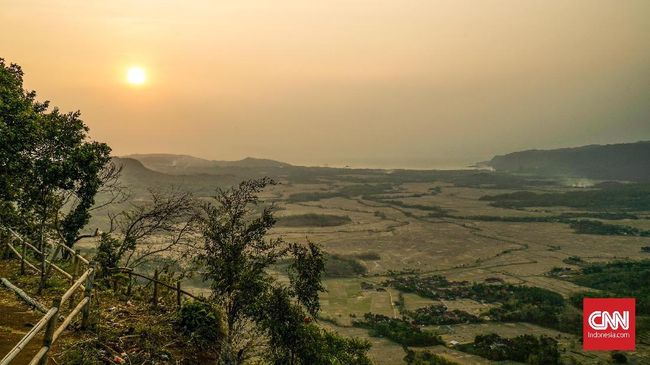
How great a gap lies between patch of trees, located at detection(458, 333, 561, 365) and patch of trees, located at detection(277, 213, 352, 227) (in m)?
62.7

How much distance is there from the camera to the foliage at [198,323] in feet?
40.3

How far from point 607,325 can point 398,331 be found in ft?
61.2

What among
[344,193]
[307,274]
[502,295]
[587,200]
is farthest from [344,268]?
[587,200]

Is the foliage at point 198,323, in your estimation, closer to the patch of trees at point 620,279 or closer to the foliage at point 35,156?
the foliage at point 35,156

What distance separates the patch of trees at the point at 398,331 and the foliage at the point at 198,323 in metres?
29.9

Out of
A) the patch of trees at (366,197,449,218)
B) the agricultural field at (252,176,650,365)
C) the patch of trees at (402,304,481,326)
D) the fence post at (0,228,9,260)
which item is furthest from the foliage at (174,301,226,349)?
the patch of trees at (366,197,449,218)

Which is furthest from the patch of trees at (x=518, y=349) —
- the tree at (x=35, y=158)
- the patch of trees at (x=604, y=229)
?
the patch of trees at (x=604, y=229)

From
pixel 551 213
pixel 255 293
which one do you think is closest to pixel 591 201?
pixel 551 213

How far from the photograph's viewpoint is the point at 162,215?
17.4 m

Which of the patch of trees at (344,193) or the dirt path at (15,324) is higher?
the dirt path at (15,324)

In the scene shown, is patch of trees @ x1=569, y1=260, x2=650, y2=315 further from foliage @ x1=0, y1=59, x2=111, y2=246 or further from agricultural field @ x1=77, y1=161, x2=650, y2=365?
foliage @ x1=0, y1=59, x2=111, y2=246

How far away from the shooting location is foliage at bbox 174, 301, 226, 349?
12281 mm

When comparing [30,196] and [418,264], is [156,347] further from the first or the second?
[418,264]

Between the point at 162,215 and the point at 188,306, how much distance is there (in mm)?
6035
